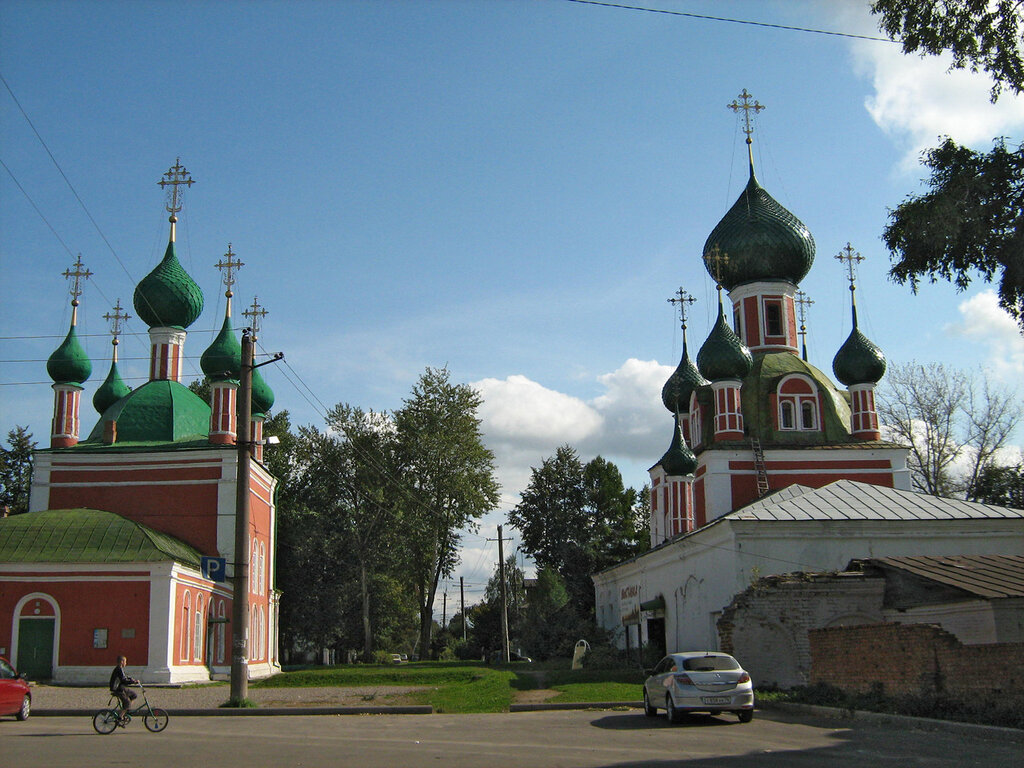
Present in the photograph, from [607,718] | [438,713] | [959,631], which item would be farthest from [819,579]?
[438,713]

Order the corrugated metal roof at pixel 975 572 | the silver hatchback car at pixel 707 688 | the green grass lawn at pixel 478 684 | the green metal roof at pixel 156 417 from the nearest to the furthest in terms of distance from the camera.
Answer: the silver hatchback car at pixel 707 688 < the corrugated metal roof at pixel 975 572 < the green grass lawn at pixel 478 684 < the green metal roof at pixel 156 417

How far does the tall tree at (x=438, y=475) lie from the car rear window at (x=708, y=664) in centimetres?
3133

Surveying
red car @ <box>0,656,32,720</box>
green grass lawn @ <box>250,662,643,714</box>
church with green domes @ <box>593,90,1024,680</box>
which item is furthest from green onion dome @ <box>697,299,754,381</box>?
red car @ <box>0,656,32,720</box>

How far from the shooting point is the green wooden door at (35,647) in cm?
2717

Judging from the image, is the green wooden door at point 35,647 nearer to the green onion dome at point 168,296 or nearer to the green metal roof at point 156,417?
the green metal roof at point 156,417

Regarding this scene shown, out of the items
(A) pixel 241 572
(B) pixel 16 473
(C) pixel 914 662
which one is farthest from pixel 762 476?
(B) pixel 16 473

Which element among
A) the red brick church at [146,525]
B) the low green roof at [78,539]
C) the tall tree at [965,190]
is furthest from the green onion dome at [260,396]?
the tall tree at [965,190]

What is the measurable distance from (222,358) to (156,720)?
24193 mm

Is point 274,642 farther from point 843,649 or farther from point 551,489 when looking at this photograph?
point 843,649

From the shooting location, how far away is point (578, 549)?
190 feet

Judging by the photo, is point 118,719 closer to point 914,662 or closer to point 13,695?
point 13,695

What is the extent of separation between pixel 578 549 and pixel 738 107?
2807cm

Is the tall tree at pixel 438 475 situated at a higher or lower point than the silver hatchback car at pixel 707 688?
higher

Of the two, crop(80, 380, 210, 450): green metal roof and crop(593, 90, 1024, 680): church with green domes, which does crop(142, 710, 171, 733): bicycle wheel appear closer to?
crop(593, 90, 1024, 680): church with green domes
